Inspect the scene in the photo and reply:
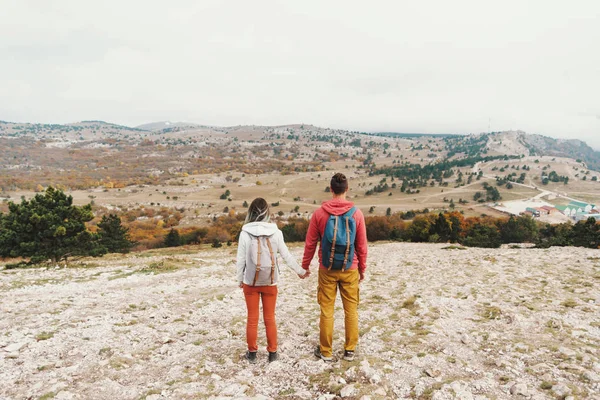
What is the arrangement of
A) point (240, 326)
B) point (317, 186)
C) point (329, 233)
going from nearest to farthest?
point (329, 233), point (240, 326), point (317, 186)

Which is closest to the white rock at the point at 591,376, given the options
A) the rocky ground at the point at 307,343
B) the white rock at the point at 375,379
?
the rocky ground at the point at 307,343

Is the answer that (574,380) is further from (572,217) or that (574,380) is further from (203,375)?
(572,217)

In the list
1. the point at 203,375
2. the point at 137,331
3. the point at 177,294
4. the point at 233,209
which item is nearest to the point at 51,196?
the point at 177,294

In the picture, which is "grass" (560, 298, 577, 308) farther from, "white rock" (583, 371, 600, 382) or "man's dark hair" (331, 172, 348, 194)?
"man's dark hair" (331, 172, 348, 194)

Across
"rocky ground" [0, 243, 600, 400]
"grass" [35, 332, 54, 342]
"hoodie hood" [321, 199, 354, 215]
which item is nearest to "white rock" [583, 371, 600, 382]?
"rocky ground" [0, 243, 600, 400]

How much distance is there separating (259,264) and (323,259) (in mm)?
1090

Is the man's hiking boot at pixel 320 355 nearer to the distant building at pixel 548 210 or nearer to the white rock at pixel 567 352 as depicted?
the white rock at pixel 567 352

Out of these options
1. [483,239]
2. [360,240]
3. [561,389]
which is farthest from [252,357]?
[483,239]

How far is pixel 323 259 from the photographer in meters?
5.34

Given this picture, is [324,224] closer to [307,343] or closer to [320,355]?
[320,355]

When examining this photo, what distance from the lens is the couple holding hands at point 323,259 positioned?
525 centimetres

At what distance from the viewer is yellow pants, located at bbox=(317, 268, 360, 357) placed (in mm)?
5445

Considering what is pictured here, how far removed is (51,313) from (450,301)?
36.8ft

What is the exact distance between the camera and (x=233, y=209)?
128m
